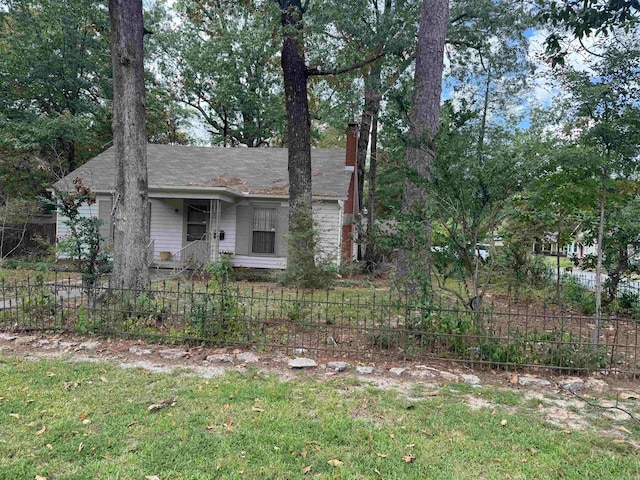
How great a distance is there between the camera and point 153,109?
18844mm

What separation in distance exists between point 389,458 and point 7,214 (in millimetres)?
14596

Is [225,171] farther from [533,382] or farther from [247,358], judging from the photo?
[533,382]

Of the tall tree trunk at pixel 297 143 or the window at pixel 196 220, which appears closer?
the tall tree trunk at pixel 297 143

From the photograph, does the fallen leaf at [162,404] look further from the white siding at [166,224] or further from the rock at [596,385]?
the white siding at [166,224]

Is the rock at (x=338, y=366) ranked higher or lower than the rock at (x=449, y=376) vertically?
higher

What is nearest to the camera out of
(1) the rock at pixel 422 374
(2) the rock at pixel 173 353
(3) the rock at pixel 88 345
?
(1) the rock at pixel 422 374

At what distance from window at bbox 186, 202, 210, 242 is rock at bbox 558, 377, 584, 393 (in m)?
11.8

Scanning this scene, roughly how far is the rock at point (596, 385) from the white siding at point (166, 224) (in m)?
12.4

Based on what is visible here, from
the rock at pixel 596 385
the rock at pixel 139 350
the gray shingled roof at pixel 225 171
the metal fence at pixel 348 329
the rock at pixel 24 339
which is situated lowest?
the rock at pixel 596 385

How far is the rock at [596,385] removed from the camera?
4062 mm

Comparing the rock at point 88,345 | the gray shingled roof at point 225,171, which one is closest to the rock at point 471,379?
the rock at point 88,345

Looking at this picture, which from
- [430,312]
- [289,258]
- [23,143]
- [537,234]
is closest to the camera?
[430,312]

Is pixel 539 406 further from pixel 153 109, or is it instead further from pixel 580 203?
pixel 153 109

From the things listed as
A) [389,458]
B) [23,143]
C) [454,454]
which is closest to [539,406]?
[454,454]
